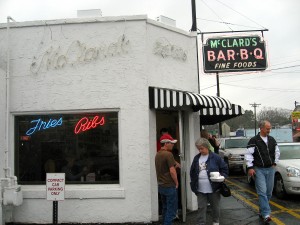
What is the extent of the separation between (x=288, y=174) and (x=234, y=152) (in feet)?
27.2

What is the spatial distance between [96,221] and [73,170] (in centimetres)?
116

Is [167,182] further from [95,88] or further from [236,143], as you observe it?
[236,143]

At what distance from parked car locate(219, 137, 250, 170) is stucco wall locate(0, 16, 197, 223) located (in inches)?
410

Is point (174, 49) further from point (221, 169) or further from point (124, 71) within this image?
point (221, 169)

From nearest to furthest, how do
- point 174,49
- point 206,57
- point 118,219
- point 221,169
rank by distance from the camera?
point 221,169, point 118,219, point 174,49, point 206,57

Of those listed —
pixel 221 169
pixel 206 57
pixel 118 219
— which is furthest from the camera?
pixel 206 57

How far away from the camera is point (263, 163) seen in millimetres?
7152

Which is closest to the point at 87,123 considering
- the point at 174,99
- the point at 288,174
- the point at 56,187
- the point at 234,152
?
the point at 56,187

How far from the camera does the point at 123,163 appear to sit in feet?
25.0

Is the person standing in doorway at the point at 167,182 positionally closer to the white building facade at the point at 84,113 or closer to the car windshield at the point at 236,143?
the white building facade at the point at 84,113

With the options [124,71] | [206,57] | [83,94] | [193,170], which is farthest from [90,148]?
[206,57]

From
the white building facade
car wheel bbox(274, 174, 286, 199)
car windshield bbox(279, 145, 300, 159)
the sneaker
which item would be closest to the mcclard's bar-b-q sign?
car windshield bbox(279, 145, 300, 159)

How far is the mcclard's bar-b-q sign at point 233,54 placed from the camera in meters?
11.6

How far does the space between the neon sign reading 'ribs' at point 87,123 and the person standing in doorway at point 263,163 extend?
3.07 m
